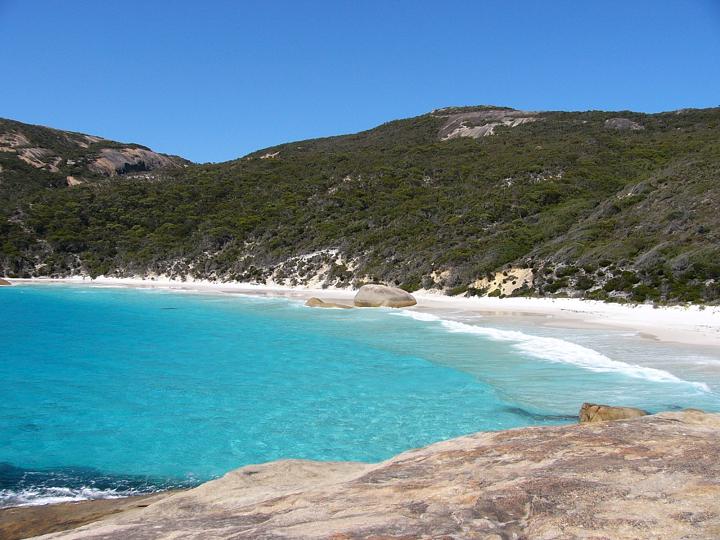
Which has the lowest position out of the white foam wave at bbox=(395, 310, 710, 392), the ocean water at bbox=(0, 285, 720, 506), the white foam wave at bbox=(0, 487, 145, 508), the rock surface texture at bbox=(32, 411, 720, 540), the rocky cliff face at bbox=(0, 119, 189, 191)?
the white foam wave at bbox=(0, 487, 145, 508)

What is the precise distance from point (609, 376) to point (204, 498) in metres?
9.67

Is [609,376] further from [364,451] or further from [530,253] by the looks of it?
[530,253]

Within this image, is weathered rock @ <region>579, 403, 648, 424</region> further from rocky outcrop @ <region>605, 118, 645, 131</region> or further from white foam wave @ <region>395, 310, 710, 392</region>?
rocky outcrop @ <region>605, 118, 645, 131</region>

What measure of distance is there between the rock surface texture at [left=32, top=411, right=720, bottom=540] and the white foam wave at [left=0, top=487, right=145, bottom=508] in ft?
7.91

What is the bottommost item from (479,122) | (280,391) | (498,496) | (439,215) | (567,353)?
(280,391)

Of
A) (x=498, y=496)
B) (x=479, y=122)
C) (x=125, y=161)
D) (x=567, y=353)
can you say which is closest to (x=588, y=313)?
(x=567, y=353)

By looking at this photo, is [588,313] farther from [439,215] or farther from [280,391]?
[439,215]

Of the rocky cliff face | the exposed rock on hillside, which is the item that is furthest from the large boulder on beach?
the rocky cliff face

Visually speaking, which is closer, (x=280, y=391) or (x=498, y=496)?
(x=498, y=496)

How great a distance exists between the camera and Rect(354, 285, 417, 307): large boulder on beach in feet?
99.2

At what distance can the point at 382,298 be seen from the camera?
1196 inches

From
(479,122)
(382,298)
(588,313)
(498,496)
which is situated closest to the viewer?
(498,496)

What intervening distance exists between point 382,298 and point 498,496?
87.4 feet

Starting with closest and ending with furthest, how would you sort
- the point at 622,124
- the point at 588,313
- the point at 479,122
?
the point at 588,313, the point at 622,124, the point at 479,122
